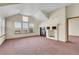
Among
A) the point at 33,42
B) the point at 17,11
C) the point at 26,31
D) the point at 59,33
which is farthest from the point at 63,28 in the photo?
the point at 17,11

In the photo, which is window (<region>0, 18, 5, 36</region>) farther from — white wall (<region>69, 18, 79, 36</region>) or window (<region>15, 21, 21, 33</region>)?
white wall (<region>69, 18, 79, 36</region>)

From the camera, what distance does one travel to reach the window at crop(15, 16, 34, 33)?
9.69 feet

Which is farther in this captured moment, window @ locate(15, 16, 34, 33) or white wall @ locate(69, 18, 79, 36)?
white wall @ locate(69, 18, 79, 36)

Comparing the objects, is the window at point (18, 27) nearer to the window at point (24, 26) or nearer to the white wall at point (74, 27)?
→ the window at point (24, 26)

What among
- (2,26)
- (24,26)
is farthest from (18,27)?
(2,26)

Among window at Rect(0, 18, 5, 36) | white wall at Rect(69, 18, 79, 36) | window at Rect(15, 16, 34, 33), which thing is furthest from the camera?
white wall at Rect(69, 18, 79, 36)

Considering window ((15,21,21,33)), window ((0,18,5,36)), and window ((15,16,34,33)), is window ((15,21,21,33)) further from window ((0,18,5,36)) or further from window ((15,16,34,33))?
window ((0,18,5,36))

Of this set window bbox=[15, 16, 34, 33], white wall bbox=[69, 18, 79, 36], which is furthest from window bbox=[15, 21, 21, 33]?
white wall bbox=[69, 18, 79, 36]

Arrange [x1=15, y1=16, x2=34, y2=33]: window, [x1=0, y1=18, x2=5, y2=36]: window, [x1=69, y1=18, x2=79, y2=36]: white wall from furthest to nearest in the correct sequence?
[x1=69, y1=18, x2=79, y2=36]: white wall → [x1=15, y1=16, x2=34, y2=33]: window → [x1=0, y1=18, x2=5, y2=36]: window

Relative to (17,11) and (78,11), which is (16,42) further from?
(78,11)

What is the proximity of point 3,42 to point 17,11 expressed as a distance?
1048 millimetres

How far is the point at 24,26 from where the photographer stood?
296 cm

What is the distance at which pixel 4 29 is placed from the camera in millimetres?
2908

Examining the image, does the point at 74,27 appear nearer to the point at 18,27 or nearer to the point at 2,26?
the point at 18,27
